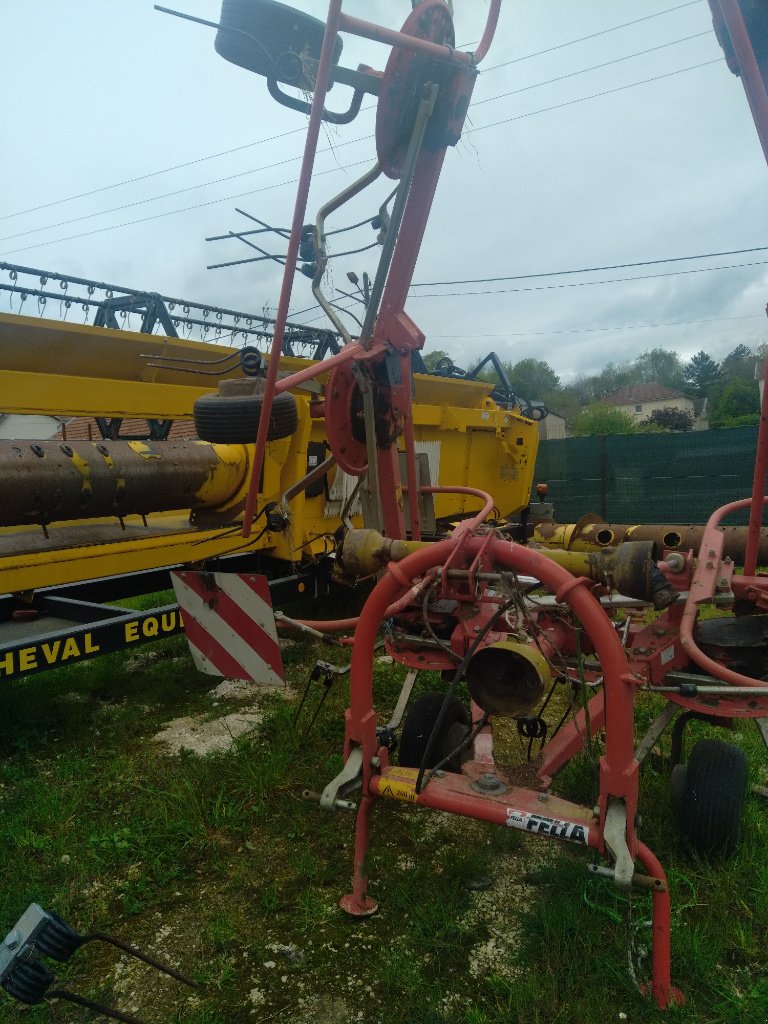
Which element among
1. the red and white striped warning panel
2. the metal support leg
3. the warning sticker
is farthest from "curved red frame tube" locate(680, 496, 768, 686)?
the red and white striped warning panel

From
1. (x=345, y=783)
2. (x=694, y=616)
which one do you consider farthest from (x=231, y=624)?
(x=694, y=616)

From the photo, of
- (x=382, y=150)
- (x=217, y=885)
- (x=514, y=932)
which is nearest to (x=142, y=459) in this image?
(x=382, y=150)

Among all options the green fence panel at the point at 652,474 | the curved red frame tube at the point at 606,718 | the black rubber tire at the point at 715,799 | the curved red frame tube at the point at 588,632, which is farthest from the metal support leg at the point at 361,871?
the green fence panel at the point at 652,474

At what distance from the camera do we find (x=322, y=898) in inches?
93.7

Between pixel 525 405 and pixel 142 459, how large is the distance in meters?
5.84

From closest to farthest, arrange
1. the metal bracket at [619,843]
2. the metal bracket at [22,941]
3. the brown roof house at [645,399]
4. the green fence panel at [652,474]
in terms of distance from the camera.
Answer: the metal bracket at [22,941]
the metal bracket at [619,843]
the green fence panel at [652,474]
the brown roof house at [645,399]

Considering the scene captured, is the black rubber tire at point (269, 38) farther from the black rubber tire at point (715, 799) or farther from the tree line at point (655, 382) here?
the tree line at point (655, 382)

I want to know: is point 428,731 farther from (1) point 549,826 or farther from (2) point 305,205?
(2) point 305,205

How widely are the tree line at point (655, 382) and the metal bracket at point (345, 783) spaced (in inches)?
1271

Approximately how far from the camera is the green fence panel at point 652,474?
11781 millimetres

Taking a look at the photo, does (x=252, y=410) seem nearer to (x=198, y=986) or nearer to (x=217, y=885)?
(x=217, y=885)

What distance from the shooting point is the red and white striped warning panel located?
318 centimetres

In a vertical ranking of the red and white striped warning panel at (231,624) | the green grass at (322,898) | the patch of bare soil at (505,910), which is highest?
the red and white striped warning panel at (231,624)

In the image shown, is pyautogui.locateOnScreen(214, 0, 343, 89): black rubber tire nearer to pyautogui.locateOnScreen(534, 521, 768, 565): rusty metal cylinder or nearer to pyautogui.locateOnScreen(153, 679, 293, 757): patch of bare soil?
pyautogui.locateOnScreen(534, 521, 768, 565): rusty metal cylinder
